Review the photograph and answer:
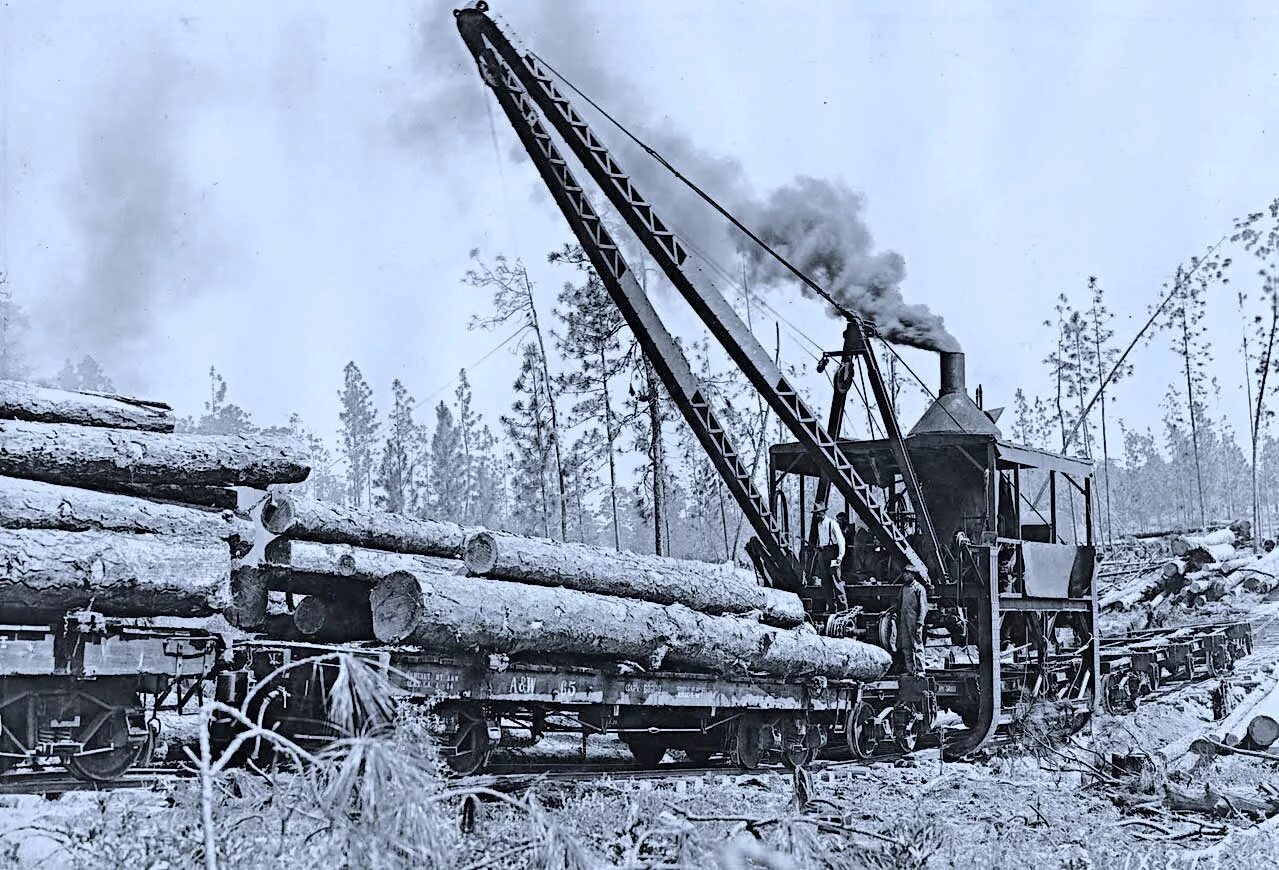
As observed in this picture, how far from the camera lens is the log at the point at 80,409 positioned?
26.1ft

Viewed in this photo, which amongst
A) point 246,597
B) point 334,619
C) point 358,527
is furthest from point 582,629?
point 246,597

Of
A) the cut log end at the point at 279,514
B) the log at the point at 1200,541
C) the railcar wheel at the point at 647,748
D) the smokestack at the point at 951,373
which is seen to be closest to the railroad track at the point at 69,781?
the cut log end at the point at 279,514

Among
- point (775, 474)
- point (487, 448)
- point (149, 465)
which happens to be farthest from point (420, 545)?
point (487, 448)

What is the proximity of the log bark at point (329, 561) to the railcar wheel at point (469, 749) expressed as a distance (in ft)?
3.97

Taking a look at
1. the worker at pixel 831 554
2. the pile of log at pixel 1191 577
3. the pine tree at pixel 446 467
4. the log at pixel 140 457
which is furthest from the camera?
the pine tree at pixel 446 467

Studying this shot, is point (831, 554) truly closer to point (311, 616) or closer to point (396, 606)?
point (311, 616)

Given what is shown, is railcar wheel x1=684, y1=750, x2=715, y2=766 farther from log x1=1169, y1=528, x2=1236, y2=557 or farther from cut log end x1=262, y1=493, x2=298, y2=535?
log x1=1169, y1=528, x2=1236, y2=557

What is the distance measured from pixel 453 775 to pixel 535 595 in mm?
1412

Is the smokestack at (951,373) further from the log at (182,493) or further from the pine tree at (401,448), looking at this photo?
the pine tree at (401,448)

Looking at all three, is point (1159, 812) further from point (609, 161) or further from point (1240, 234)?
point (1240, 234)

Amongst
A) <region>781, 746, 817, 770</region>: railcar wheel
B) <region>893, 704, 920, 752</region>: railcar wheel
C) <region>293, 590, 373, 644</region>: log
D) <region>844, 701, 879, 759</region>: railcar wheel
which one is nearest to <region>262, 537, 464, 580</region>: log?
<region>293, 590, 373, 644</region>: log

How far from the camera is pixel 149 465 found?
8125 mm

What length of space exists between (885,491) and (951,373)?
5.35 ft

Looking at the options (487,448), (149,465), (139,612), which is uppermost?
(487,448)
